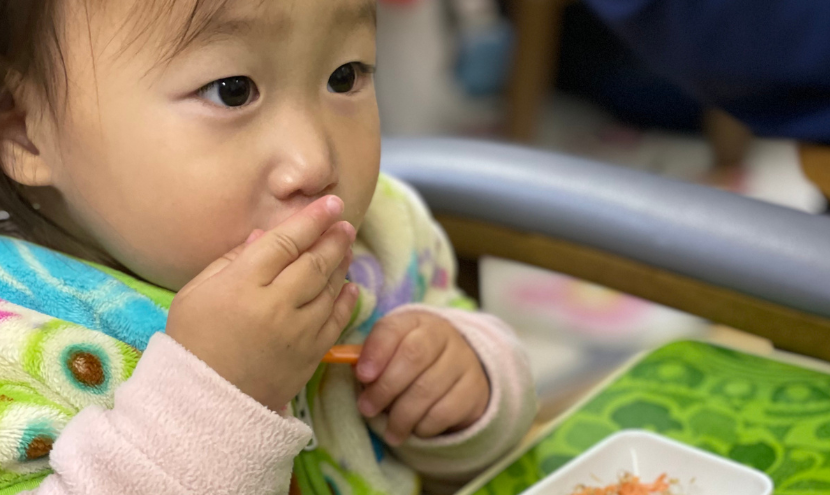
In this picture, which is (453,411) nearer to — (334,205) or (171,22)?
(334,205)

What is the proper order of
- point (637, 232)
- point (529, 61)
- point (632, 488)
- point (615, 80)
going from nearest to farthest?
point (632, 488) < point (637, 232) < point (529, 61) < point (615, 80)

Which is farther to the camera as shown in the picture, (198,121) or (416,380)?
(416,380)

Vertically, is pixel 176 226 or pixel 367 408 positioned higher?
pixel 176 226

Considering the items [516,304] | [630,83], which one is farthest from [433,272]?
[630,83]

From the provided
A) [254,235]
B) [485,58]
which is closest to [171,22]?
[254,235]

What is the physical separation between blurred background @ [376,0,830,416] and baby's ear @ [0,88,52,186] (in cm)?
42

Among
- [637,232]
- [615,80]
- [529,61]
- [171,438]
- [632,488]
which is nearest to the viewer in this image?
[171,438]

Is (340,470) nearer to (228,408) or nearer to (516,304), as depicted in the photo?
(228,408)

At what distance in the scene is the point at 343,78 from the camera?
1.68ft

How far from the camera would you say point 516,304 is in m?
0.84

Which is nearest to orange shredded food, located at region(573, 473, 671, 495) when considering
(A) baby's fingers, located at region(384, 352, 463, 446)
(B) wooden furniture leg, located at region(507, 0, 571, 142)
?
(A) baby's fingers, located at region(384, 352, 463, 446)

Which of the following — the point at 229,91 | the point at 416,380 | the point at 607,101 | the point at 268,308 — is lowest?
the point at 607,101

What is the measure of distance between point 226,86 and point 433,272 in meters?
0.31

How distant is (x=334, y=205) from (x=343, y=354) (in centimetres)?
14
